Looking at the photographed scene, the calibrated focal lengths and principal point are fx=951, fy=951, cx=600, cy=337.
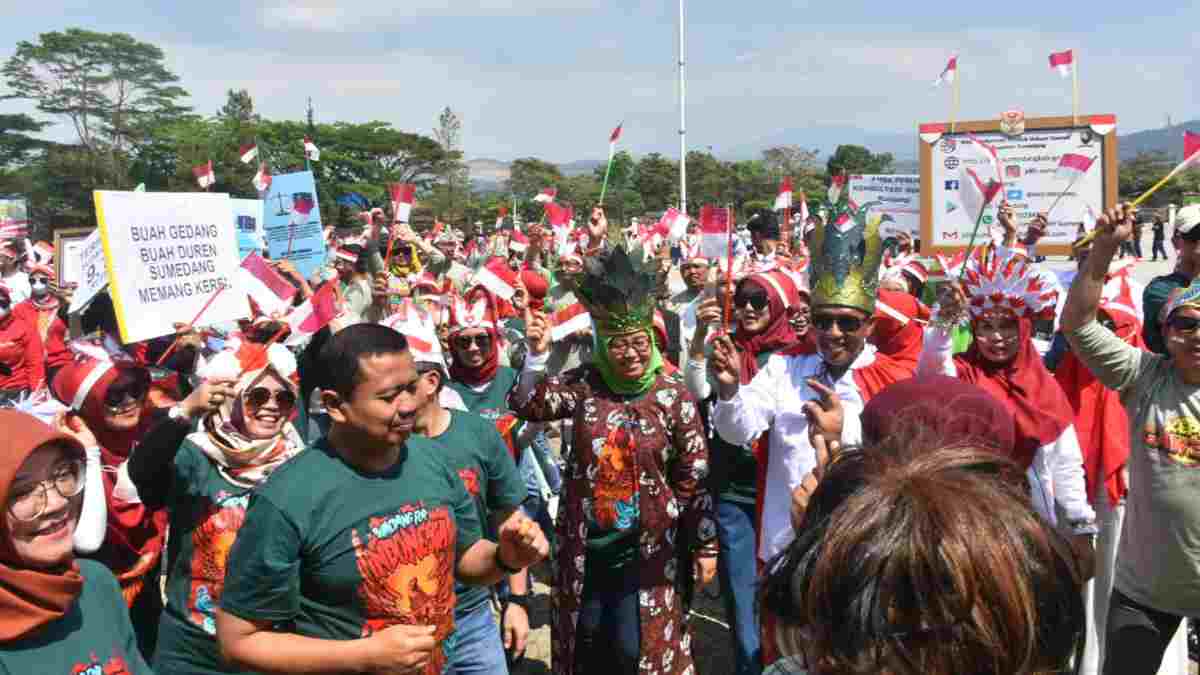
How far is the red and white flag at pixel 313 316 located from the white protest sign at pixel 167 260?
0.36m

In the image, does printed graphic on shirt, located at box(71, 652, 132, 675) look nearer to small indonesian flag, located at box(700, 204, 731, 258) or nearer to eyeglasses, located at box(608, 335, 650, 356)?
eyeglasses, located at box(608, 335, 650, 356)

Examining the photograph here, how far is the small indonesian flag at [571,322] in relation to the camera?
5.20 meters

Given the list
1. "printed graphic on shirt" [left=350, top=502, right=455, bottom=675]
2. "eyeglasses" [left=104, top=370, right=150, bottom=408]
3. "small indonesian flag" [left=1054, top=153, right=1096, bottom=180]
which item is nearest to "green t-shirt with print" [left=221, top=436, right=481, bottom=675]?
"printed graphic on shirt" [left=350, top=502, right=455, bottom=675]

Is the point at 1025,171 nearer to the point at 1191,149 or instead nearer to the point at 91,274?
the point at 1191,149

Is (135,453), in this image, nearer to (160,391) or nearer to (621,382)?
(160,391)

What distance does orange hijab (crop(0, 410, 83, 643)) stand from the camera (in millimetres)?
1891

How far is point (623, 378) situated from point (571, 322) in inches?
60.3

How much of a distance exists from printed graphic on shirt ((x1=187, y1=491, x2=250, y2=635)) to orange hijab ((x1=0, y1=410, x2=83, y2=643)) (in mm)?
934

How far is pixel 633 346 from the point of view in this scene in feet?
12.3

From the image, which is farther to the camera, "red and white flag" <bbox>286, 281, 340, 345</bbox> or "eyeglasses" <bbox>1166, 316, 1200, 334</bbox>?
"red and white flag" <bbox>286, 281, 340, 345</bbox>

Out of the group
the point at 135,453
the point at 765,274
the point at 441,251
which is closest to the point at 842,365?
the point at 765,274

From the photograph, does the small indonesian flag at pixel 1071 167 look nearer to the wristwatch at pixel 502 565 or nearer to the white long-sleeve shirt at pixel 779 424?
the white long-sleeve shirt at pixel 779 424

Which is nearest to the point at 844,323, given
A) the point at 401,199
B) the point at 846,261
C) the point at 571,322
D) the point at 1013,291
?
the point at 846,261

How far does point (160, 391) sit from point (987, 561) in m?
3.55
